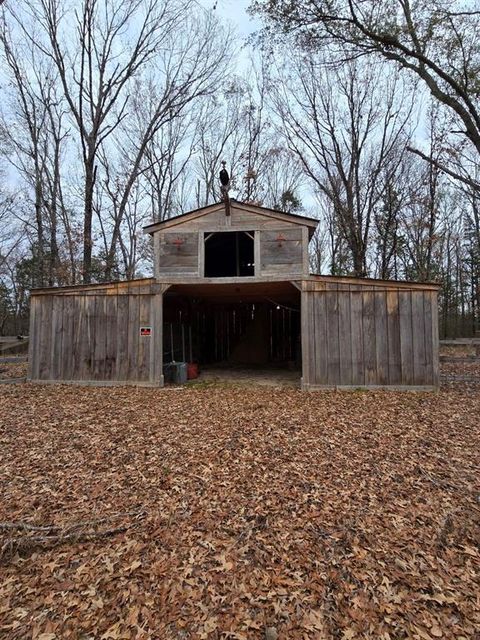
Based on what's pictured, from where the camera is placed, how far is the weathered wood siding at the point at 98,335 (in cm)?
905

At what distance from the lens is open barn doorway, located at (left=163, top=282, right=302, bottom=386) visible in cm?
1193

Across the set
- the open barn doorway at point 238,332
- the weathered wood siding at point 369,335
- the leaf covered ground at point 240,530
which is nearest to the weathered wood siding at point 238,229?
the weathered wood siding at point 369,335

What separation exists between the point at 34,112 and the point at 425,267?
2272cm

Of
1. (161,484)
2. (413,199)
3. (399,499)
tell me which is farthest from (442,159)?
(161,484)

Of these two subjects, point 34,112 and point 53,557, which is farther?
point 34,112

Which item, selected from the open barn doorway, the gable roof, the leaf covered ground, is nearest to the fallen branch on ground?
the leaf covered ground

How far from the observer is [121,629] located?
2090mm

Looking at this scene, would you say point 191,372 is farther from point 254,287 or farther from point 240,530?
point 240,530

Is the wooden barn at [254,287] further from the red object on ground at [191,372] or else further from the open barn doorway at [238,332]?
the open barn doorway at [238,332]

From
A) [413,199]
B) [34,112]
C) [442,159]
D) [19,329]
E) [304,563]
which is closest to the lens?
[304,563]

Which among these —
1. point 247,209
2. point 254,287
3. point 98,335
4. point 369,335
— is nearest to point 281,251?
point 247,209

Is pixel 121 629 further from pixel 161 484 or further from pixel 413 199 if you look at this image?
pixel 413 199

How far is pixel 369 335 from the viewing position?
848 cm

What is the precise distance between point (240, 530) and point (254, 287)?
7701 mm
